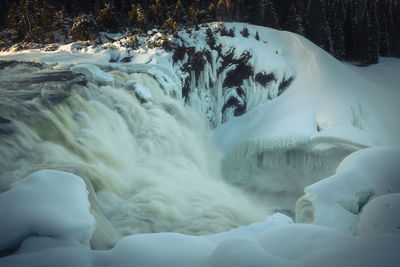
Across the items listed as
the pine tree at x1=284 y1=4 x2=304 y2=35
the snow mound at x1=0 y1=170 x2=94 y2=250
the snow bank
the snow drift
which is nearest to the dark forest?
the pine tree at x1=284 y1=4 x2=304 y2=35

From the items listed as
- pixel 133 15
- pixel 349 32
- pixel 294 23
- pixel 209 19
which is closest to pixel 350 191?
pixel 209 19

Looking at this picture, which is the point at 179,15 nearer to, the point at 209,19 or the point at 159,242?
the point at 209,19

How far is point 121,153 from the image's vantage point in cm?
655

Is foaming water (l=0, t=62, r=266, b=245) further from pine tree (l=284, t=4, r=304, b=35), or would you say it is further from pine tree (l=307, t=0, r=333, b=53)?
pine tree (l=307, t=0, r=333, b=53)

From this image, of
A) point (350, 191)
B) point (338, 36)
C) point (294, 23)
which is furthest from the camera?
point (338, 36)

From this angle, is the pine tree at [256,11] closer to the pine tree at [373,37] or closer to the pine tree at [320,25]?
the pine tree at [320,25]

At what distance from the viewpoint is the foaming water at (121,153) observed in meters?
4.58

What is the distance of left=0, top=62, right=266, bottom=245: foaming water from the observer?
15.0ft

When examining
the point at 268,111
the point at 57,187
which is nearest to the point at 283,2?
the point at 268,111

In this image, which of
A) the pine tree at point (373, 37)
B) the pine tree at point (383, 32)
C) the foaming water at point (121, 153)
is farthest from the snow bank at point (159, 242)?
the pine tree at point (383, 32)

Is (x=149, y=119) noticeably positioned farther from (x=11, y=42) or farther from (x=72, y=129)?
(x=11, y=42)

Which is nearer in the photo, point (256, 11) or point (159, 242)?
point (159, 242)

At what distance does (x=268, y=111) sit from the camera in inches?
452

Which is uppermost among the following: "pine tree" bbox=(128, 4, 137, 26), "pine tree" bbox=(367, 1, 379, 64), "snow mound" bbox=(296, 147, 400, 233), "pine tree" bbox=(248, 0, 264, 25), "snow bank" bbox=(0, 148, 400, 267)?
"pine tree" bbox=(248, 0, 264, 25)
